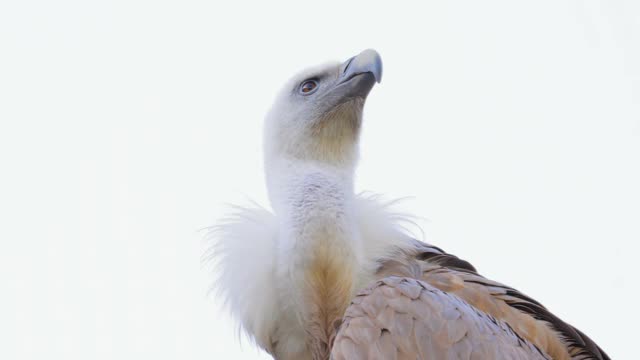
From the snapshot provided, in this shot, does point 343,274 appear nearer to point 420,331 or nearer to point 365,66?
point 420,331

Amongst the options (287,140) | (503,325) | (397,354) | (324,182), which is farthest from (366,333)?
(287,140)

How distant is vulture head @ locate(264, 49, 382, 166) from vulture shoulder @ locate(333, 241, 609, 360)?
906mm

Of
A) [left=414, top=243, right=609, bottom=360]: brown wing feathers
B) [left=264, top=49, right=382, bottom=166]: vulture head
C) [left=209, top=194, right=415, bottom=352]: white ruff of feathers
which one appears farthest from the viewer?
[left=264, top=49, right=382, bottom=166]: vulture head

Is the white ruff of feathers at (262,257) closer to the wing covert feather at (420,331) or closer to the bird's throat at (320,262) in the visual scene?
the bird's throat at (320,262)

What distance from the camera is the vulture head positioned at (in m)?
5.77

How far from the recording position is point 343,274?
5.16 m

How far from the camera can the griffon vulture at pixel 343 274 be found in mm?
4621

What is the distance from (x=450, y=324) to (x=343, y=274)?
0.75 metres

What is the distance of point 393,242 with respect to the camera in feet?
18.0

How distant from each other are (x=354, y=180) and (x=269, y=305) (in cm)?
98

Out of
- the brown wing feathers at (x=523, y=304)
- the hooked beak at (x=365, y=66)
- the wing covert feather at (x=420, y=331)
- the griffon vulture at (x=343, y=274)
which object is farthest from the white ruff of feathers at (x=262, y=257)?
the hooked beak at (x=365, y=66)

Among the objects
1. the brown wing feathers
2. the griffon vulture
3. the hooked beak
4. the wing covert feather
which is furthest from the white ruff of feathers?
the hooked beak

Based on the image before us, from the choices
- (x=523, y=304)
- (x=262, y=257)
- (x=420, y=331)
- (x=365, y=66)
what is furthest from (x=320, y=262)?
(x=365, y=66)

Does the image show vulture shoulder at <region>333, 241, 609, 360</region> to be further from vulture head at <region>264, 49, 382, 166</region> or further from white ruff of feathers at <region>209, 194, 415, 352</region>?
vulture head at <region>264, 49, 382, 166</region>
